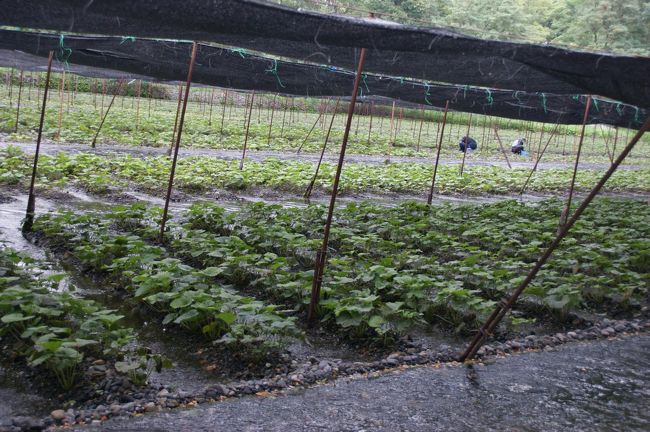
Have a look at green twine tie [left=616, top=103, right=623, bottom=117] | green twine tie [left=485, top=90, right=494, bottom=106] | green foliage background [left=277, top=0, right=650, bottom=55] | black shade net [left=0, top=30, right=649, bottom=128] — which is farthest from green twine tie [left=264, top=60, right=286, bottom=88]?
green foliage background [left=277, top=0, right=650, bottom=55]

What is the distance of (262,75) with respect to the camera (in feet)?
39.8

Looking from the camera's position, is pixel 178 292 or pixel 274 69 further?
pixel 274 69

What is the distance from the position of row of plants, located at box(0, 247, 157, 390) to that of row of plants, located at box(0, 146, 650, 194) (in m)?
6.33

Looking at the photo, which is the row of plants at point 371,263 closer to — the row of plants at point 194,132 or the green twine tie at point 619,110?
the green twine tie at point 619,110

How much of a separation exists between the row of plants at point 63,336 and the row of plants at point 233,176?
633cm

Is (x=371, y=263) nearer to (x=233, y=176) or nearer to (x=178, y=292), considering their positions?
(x=178, y=292)

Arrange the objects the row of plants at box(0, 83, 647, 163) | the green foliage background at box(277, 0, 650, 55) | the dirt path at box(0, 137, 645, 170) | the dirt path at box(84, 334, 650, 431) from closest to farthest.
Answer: the dirt path at box(84, 334, 650, 431)
the dirt path at box(0, 137, 645, 170)
the row of plants at box(0, 83, 647, 163)
the green foliage background at box(277, 0, 650, 55)

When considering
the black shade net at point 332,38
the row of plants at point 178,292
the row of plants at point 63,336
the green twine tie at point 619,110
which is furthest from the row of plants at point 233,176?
the row of plants at point 63,336

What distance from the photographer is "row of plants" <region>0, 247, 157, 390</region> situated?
3.84 metres

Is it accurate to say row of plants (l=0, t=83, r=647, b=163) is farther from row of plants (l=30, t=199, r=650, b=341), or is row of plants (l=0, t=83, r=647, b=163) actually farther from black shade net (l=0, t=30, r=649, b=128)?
row of plants (l=30, t=199, r=650, b=341)

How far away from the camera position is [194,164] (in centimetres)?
1391

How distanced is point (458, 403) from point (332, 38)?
3.11 metres

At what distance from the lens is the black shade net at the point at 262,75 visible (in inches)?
392

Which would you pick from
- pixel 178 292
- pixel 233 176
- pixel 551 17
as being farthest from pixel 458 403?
pixel 551 17
